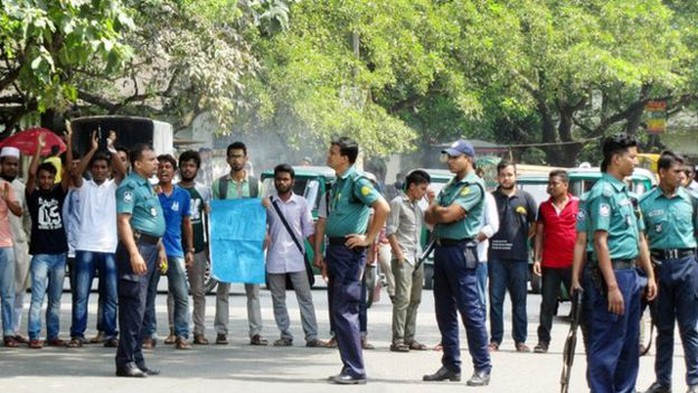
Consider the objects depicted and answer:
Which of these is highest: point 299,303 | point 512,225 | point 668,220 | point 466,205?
point 466,205

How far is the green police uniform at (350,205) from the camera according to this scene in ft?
40.3

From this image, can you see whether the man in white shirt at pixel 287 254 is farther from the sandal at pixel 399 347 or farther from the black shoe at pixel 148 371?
the black shoe at pixel 148 371

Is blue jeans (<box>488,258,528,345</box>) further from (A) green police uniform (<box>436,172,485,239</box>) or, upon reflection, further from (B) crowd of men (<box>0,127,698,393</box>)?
(A) green police uniform (<box>436,172,485,239</box>)

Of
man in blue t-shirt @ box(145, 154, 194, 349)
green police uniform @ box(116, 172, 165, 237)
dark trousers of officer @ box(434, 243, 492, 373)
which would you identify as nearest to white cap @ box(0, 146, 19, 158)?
man in blue t-shirt @ box(145, 154, 194, 349)

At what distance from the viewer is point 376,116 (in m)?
36.9

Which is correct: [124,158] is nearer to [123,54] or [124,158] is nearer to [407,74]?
[123,54]

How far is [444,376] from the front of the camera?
12.5 metres

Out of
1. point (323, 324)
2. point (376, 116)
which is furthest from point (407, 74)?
point (323, 324)

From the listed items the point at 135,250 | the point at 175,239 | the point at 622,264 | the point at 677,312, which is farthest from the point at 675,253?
the point at 175,239

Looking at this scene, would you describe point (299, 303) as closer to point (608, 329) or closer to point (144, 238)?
point (144, 238)

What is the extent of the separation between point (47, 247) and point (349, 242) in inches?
148

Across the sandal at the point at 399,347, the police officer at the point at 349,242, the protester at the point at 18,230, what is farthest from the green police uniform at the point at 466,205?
the protester at the point at 18,230

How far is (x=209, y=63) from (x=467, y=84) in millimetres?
14993

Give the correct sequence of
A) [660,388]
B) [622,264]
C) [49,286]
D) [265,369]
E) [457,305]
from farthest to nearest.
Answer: [49,286], [265,369], [457,305], [660,388], [622,264]
